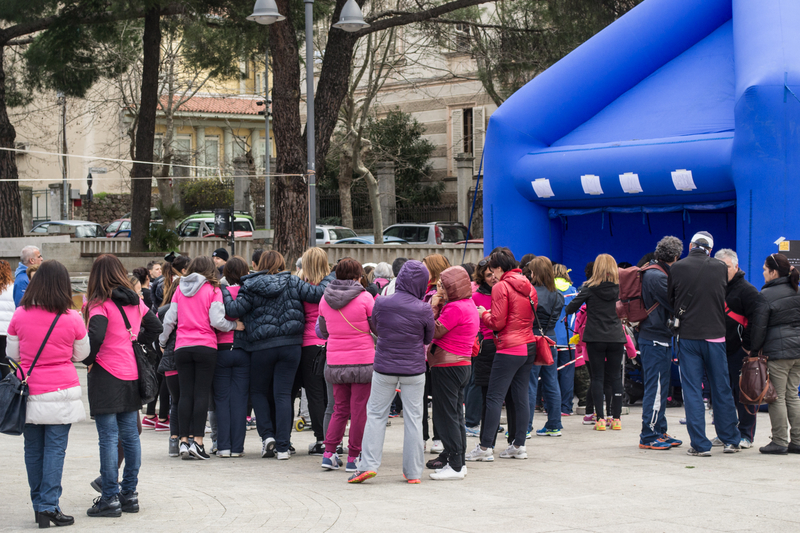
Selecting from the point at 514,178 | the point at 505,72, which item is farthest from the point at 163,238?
the point at 514,178

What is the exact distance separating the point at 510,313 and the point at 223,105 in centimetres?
3979

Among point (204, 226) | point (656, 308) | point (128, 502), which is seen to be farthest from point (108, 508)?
point (204, 226)

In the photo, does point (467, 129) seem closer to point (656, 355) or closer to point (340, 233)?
point (340, 233)

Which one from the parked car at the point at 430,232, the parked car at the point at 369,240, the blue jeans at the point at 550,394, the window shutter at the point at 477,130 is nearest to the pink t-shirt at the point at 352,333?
the blue jeans at the point at 550,394

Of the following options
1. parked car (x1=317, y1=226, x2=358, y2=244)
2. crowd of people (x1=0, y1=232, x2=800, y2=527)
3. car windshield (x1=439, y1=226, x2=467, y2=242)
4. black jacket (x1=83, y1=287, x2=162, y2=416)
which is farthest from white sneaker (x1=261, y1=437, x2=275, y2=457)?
car windshield (x1=439, y1=226, x2=467, y2=242)

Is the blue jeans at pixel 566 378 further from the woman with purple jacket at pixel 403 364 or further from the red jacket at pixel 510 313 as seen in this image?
the woman with purple jacket at pixel 403 364

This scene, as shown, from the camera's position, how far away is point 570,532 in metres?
5.20

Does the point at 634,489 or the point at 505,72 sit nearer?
the point at 634,489

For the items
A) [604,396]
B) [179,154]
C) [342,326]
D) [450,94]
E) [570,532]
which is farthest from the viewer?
[179,154]

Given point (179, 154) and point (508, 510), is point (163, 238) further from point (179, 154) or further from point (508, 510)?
point (179, 154)

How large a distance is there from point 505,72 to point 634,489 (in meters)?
17.6

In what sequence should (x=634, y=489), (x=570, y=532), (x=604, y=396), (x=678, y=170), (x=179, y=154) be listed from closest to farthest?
(x=570, y=532) < (x=634, y=489) < (x=604, y=396) < (x=678, y=170) < (x=179, y=154)

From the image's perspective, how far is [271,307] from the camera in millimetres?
7582

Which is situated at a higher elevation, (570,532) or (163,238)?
(163,238)
